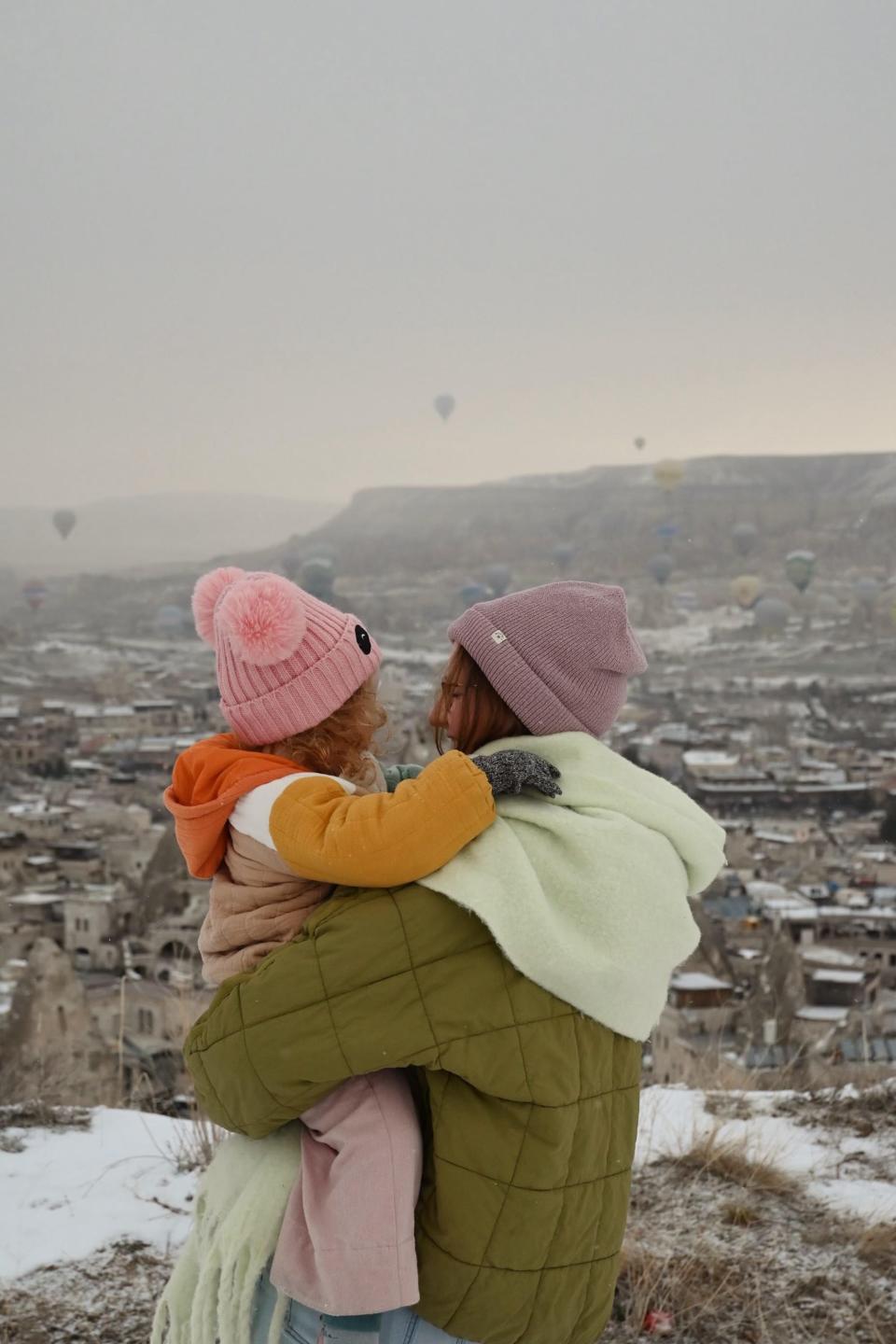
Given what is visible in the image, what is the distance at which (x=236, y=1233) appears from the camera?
104 centimetres

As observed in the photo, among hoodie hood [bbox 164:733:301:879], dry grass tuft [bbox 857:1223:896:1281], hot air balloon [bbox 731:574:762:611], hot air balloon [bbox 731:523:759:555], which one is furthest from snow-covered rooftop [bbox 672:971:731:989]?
hot air balloon [bbox 731:523:759:555]

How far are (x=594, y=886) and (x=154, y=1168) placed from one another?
6.04 ft

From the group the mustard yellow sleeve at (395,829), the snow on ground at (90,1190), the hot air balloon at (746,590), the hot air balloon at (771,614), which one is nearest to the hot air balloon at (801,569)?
the hot air balloon at (771,614)

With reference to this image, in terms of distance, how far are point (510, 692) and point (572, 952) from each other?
0.26m

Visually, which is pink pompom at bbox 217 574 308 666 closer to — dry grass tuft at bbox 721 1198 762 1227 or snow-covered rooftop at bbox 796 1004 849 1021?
dry grass tuft at bbox 721 1198 762 1227

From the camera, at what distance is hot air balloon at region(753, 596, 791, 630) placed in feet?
158

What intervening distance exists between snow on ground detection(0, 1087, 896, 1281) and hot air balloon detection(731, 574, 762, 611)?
160 feet

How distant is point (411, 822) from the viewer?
3.15ft

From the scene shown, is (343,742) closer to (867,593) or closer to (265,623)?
(265,623)

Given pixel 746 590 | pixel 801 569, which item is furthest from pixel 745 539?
pixel 801 569

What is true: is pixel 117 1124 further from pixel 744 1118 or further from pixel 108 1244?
pixel 744 1118

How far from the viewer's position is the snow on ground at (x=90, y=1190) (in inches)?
82.7

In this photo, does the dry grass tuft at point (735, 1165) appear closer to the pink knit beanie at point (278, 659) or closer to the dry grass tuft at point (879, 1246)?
the dry grass tuft at point (879, 1246)

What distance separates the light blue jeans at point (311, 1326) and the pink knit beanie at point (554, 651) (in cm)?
56
